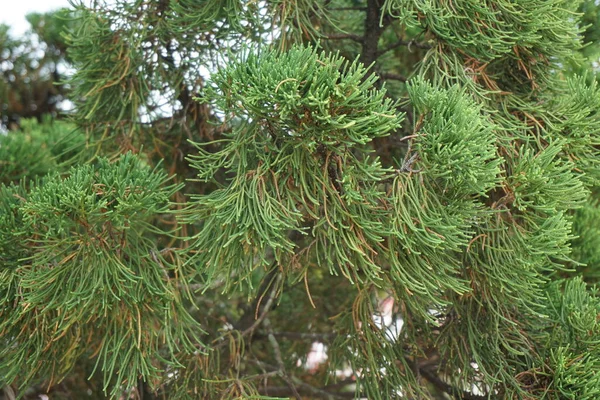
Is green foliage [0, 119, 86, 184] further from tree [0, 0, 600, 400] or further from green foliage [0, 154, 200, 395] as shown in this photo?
green foliage [0, 154, 200, 395]

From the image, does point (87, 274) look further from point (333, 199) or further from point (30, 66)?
point (30, 66)

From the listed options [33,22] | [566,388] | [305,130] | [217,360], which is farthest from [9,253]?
[33,22]

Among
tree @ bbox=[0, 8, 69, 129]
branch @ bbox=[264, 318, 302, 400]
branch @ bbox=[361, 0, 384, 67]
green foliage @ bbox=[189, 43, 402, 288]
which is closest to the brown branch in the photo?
branch @ bbox=[264, 318, 302, 400]

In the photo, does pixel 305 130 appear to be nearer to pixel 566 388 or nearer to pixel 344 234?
pixel 344 234

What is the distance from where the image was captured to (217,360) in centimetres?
102

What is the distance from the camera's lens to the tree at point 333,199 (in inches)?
30.7

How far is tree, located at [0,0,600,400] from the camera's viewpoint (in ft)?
2.56

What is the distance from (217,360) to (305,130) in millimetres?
427

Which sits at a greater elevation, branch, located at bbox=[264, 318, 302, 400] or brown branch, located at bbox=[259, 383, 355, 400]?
branch, located at bbox=[264, 318, 302, 400]

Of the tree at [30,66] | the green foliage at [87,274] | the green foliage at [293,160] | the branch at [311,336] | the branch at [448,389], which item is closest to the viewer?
the green foliage at [293,160]

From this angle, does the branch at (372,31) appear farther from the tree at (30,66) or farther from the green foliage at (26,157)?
the tree at (30,66)

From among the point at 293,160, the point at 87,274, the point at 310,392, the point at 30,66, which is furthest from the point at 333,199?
the point at 30,66

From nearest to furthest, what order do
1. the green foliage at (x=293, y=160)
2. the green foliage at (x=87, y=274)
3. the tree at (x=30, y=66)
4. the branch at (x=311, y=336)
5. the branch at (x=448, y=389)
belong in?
the green foliage at (x=293, y=160) < the green foliage at (x=87, y=274) < the branch at (x=448, y=389) < the branch at (x=311, y=336) < the tree at (x=30, y=66)

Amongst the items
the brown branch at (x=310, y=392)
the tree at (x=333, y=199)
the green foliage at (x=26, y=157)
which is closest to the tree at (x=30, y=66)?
the green foliage at (x=26, y=157)
